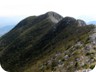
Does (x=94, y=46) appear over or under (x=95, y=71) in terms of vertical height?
under

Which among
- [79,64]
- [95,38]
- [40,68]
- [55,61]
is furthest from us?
[40,68]

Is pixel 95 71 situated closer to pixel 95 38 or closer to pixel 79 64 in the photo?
pixel 79 64

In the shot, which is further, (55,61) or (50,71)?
(55,61)

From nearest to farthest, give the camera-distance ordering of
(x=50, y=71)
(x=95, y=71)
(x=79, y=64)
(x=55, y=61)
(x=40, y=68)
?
(x=95, y=71) → (x=79, y=64) → (x=50, y=71) → (x=55, y=61) → (x=40, y=68)

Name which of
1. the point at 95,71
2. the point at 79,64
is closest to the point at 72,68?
the point at 79,64

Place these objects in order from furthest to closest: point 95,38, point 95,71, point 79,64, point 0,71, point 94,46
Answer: point 95,38 < point 94,46 < point 79,64 < point 95,71 < point 0,71

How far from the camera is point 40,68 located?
190 meters

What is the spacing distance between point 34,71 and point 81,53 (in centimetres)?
6830

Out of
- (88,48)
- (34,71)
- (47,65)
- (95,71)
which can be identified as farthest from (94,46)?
(95,71)

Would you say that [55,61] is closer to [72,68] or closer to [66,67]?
[66,67]

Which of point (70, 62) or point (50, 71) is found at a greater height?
point (70, 62)

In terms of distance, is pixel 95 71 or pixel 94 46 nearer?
pixel 95 71

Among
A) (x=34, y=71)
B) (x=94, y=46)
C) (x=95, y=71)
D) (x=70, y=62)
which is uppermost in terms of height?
(x=95, y=71)

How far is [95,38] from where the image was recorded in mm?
139250
